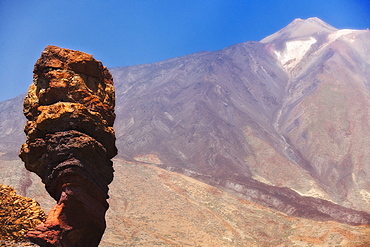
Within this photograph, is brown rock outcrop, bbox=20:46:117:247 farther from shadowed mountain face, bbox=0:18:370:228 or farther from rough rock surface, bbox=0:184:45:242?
shadowed mountain face, bbox=0:18:370:228

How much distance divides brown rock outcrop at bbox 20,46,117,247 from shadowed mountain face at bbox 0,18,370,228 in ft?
183

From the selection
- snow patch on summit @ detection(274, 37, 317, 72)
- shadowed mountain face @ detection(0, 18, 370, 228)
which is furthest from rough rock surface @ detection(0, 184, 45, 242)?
snow patch on summit @ detection(274, 37, 317, 72)

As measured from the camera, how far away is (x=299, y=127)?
124062 millimetres

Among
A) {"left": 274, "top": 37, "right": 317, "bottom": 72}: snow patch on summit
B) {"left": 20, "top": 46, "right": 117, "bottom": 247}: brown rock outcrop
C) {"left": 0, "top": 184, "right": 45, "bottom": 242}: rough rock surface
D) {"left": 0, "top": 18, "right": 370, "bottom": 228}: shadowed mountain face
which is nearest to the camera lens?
{"left": 0, "top": 184, "right": 45, "bottom": 242}: rough rock surface

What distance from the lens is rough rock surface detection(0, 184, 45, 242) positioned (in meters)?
11.3

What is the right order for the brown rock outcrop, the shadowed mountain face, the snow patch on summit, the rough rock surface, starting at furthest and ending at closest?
the snow patch on summit → the shadowed mountain face → the brown rock outcrop → the rough rock surface

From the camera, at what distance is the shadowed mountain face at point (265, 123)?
86.2 m

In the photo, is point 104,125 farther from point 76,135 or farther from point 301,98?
point 301,98

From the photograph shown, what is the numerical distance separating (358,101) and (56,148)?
418 feet

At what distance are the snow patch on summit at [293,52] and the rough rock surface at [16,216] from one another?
176468 millimetres

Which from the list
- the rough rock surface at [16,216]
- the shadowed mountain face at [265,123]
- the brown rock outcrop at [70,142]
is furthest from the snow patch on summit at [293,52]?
the rough rock surface at [16,216]

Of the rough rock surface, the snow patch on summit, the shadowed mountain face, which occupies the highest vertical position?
the snow patch on summit

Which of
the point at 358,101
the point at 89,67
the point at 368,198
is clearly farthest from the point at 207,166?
the point at 89,67

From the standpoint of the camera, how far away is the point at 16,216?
11688 millimetres
